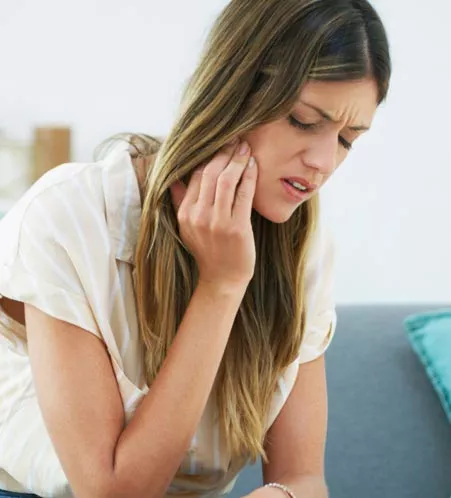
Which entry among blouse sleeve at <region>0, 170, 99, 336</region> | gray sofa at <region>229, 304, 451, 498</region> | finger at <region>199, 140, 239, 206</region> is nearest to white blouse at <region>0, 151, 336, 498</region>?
blouse sleeve at <region>0, 170, 99, 336</region>

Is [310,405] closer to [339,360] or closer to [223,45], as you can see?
[339,360]

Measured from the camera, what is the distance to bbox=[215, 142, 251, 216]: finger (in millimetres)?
1218

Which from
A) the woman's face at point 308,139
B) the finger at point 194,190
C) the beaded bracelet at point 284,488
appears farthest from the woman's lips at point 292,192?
the beaded bracelet at point 284,488

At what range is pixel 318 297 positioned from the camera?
57.3 inches

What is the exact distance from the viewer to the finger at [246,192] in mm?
1232

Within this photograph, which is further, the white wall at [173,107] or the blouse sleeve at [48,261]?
the white wall at [173,107]

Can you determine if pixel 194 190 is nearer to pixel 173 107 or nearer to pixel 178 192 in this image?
pixel 178 192

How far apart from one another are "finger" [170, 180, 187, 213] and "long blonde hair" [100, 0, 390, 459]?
1cm

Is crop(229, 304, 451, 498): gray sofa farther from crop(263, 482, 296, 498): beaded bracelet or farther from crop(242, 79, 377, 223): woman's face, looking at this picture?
crop(242, 79, 377, 223): woman's face

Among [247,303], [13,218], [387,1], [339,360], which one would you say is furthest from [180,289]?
[387,1]

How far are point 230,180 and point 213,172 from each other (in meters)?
0.03

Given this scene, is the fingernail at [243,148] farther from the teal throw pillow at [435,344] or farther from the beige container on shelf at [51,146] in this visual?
the beige container on shelf at [51,146]

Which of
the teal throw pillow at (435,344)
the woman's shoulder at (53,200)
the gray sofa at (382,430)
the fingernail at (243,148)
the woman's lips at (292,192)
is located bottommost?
the gray sofa at (382,430)

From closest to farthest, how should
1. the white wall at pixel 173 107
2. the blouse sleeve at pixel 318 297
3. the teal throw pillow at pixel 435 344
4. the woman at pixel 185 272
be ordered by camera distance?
the woman at pixel 185 272, the blouse sleeve at pixel 318 297, the teal throw pillow at pixel 435 344, the white wall at pixel 173 107
